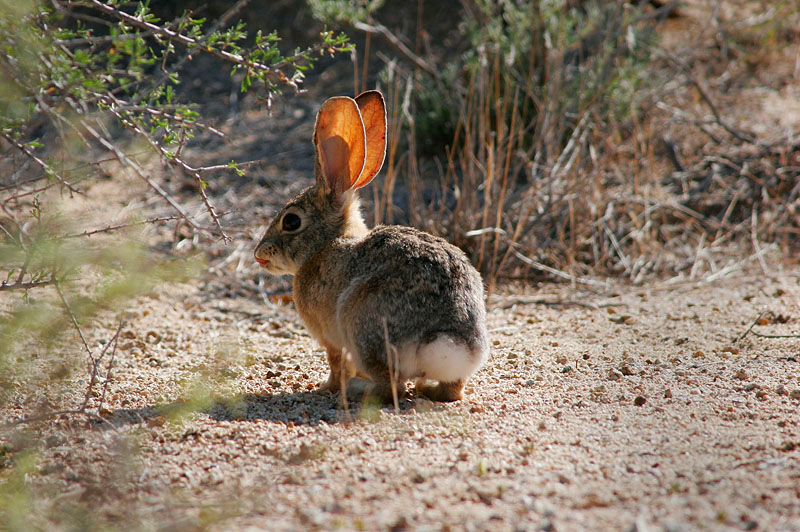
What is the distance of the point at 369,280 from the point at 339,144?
89 cm

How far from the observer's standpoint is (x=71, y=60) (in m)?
3.10

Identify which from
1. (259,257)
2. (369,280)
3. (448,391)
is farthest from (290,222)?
(448,391)

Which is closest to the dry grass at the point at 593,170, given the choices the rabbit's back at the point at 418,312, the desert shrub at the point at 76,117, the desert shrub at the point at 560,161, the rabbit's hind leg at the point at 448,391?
the desert shrub at the point at 560,161

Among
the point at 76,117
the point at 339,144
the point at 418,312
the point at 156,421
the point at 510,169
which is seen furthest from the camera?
the point at 510,169

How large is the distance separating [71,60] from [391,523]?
2.24 meters

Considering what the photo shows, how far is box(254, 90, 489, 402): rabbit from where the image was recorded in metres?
3.81

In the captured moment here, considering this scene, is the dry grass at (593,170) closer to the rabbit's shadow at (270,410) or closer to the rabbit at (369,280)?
the rabbit at (369,280)

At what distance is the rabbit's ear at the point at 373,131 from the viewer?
457cm

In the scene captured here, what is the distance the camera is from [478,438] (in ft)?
11.1

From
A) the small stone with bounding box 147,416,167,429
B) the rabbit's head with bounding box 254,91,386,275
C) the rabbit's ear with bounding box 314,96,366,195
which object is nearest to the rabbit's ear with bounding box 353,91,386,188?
the rabbit's head with bounding box 254,91,386,275

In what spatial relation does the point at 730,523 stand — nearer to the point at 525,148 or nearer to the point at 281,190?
the point at 525,148

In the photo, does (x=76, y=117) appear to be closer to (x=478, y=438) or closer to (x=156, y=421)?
(x=156, y=421)

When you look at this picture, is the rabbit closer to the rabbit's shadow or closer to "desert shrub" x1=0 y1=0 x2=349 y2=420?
the rabbit's shadow

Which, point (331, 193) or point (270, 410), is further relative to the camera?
point (331, 193)
